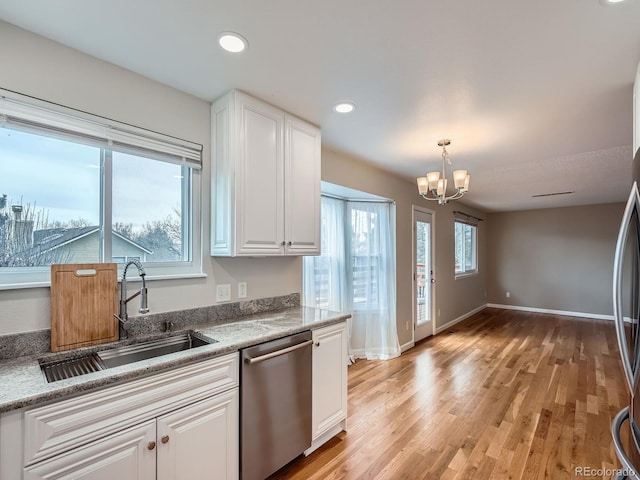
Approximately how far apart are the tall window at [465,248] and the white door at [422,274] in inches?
58.0

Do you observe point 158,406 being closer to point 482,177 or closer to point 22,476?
point 22,476

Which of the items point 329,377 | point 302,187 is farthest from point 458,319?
point 302,187

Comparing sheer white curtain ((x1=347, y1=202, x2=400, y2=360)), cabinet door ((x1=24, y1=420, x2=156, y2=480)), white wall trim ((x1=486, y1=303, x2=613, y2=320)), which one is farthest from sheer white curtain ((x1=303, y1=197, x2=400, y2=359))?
white wall trim ((x1=486, y1=303, x2=613, y2=320))

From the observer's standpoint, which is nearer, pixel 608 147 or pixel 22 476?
pixel 22 476

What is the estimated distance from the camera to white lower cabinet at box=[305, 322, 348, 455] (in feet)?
6.87

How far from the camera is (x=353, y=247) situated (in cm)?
397

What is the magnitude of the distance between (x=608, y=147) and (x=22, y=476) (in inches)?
182

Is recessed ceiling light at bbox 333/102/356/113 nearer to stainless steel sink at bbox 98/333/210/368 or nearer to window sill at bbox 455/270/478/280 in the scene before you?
stainless steel sink at bbox 98/333/210/368

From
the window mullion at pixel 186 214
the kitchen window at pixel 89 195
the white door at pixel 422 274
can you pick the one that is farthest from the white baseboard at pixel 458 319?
the kitchen window at pixel 89 195

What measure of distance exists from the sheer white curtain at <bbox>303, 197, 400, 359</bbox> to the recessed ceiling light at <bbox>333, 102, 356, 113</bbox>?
156cm

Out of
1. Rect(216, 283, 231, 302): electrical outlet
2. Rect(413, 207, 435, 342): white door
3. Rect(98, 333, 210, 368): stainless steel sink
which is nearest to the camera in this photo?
Rect(98, 333, 210, 368): stainless steel sink

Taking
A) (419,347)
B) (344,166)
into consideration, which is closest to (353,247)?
(344,166)

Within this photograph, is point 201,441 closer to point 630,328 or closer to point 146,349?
→ point 146,349

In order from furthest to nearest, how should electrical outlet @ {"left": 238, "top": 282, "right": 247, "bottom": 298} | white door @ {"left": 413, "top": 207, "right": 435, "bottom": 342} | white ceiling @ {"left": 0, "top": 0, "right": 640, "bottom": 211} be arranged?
white door @ {"left": 413, "top": 207, "right": 435, "bottom": 342}, electrical outlet @ {"left": 238, "top": 282, "right": 247, "bottom": 298}, white ceiling @ {"left": 0, "top": 0, "right": 640, "bottom": 211}
